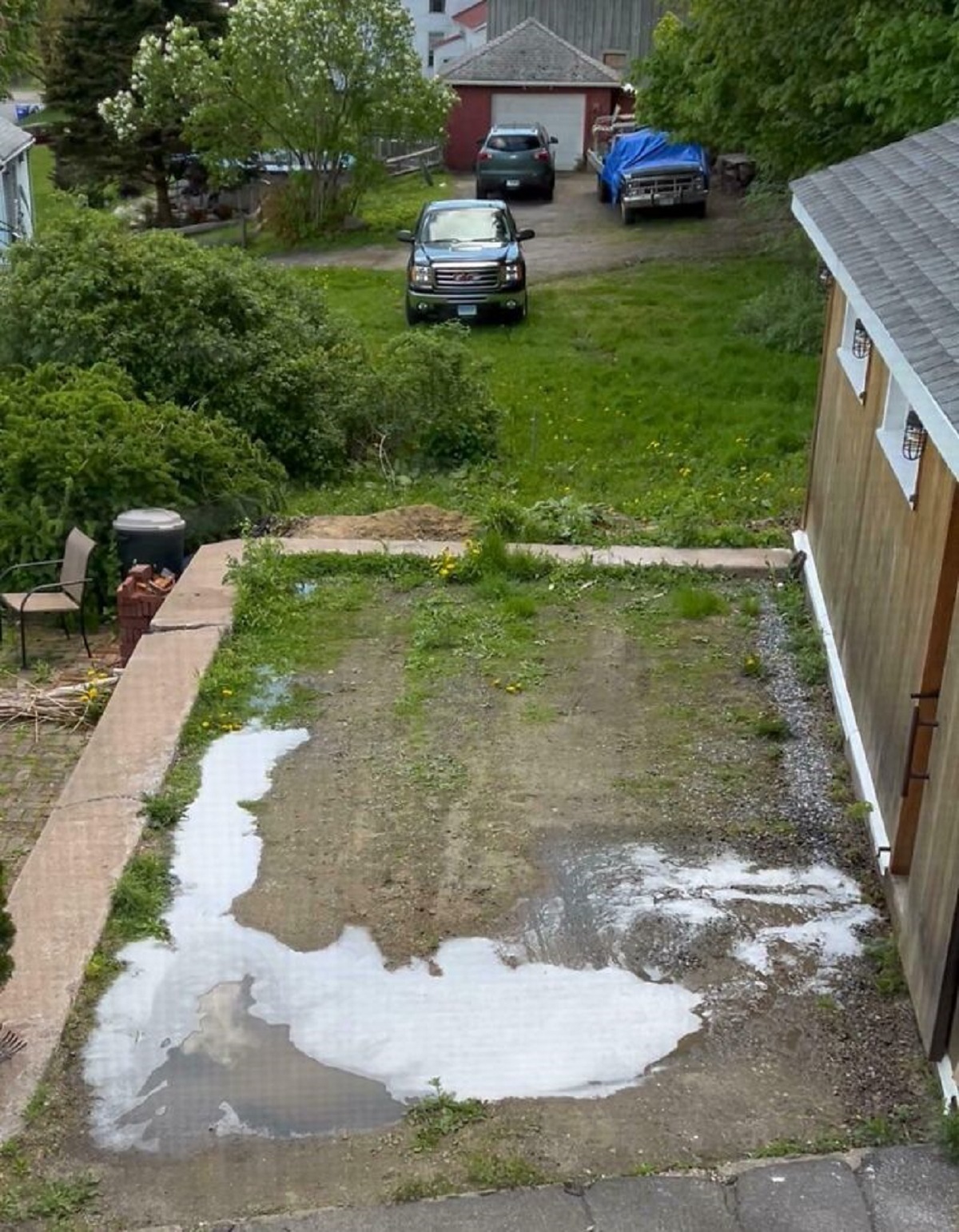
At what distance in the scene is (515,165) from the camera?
31297mm

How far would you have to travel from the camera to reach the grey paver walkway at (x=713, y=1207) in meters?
4.67

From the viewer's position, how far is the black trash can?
10664 millimetres

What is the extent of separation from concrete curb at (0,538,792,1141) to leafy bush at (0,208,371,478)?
8.58ft

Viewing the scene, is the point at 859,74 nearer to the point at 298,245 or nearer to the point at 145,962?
the point at 145,962

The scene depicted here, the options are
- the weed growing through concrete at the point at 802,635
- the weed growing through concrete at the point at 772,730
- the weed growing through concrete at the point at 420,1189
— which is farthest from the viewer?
the weed growing through concrete at the point at 802,635

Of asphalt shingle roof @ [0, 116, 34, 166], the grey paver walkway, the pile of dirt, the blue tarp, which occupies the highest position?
the grey paver walkway

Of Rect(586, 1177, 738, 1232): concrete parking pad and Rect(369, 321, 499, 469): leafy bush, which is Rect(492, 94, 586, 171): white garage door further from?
Rect(586, 1177, 738, 1232): concrete parking pad

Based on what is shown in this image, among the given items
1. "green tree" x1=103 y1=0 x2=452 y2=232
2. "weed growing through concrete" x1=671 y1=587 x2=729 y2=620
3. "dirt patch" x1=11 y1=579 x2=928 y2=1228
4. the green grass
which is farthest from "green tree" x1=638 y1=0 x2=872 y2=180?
the green grass

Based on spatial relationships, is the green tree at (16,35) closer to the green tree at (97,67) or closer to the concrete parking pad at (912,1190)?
the green tree at (97,67)

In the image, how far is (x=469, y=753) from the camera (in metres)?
7.83

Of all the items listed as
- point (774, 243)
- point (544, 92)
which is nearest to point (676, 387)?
point (774, 243)

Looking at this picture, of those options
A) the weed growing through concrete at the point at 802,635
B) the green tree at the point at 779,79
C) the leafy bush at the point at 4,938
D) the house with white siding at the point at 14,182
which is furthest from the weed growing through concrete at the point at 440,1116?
the house with white siding at the point at 14,182

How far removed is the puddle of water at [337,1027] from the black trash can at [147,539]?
15.3ft

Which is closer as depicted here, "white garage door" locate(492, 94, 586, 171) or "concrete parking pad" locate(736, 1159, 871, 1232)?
"concrete parking pad" locate(736, 1159, 871, 1232)
